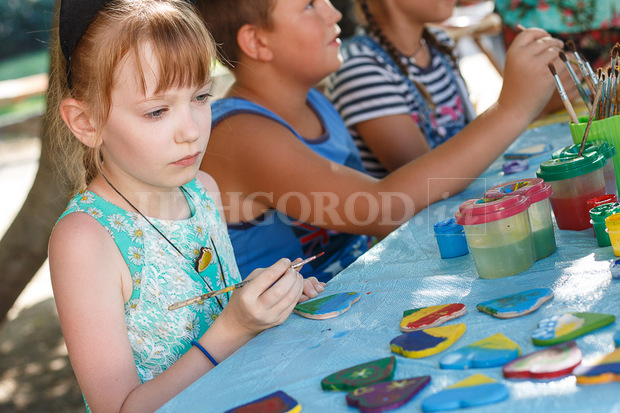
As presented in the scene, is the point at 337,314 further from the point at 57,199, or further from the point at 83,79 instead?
the point at 57,199

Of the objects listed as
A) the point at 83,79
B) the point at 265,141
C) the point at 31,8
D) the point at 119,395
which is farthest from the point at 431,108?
the point at 31,8

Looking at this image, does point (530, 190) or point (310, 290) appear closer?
point (530, 190)

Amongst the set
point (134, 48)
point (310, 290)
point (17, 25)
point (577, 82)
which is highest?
point (17, 25)

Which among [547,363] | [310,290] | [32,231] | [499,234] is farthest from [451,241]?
[32,231]

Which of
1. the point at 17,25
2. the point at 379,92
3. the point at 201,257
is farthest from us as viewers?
the point at 17,25

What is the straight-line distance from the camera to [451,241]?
118cm

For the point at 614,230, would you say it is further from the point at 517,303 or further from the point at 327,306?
the point at 327,306

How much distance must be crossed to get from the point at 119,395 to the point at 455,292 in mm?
556

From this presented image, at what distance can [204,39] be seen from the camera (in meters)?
1.26

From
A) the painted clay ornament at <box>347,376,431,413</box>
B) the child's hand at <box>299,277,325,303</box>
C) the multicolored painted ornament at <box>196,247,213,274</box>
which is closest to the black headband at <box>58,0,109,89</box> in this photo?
the multicolored painted ornament at <box>196,247,213,274</box>

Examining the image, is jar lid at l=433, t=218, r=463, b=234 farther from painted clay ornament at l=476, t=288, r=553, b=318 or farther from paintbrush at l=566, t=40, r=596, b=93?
paintbrush at l=566, t=40, r=596, b=93

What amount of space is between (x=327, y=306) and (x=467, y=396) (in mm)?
389

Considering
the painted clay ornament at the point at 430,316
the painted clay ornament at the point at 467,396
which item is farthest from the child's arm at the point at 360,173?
the painted clay ornament at the point at 467,396

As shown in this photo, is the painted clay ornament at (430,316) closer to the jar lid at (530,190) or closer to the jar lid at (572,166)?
the jar lid at (530,190)
